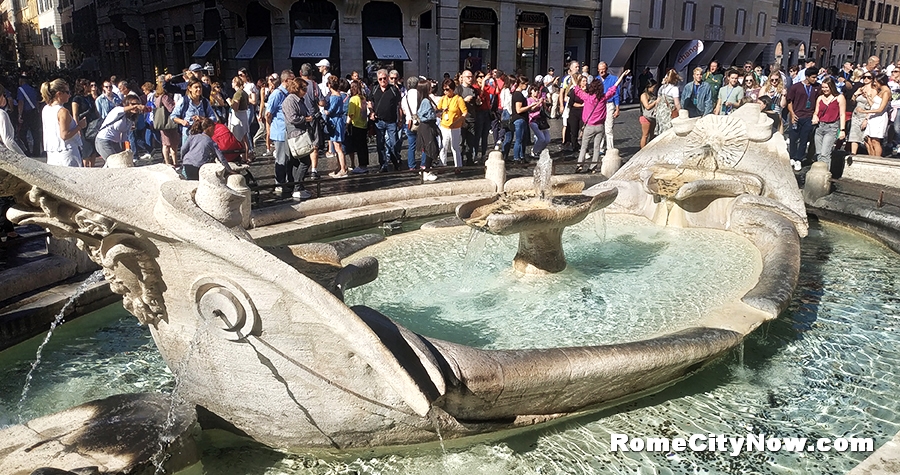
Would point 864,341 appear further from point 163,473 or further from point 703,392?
point 163,473

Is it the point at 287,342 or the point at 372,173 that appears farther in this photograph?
the point at 372,173

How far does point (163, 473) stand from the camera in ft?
10.6

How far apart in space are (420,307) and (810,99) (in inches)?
347

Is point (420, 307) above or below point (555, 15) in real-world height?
below

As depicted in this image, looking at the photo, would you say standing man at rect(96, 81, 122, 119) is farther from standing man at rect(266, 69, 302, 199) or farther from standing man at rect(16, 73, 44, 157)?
standing man at rect(266, 69, 302, 199)

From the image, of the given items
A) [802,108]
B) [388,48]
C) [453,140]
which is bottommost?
[453,140]

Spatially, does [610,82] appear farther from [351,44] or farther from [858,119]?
[351,44]

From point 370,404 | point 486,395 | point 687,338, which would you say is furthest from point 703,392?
point 370,404

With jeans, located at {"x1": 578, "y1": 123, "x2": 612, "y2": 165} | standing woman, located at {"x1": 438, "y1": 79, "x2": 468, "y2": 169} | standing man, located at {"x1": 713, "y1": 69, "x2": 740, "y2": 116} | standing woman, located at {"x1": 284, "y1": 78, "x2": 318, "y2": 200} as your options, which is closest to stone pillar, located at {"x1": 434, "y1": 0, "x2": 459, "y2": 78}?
standing man, located at {"x1": 713, "y1": 69, "x2": 740, "y2": 116}

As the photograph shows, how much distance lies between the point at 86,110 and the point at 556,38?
1862cm

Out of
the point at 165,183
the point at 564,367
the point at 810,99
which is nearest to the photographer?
the point at 165,183

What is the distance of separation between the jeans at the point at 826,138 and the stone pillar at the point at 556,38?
16.3 meters

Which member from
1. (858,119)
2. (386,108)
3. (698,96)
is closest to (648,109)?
(698,96)

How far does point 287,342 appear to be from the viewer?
3.24 metres
